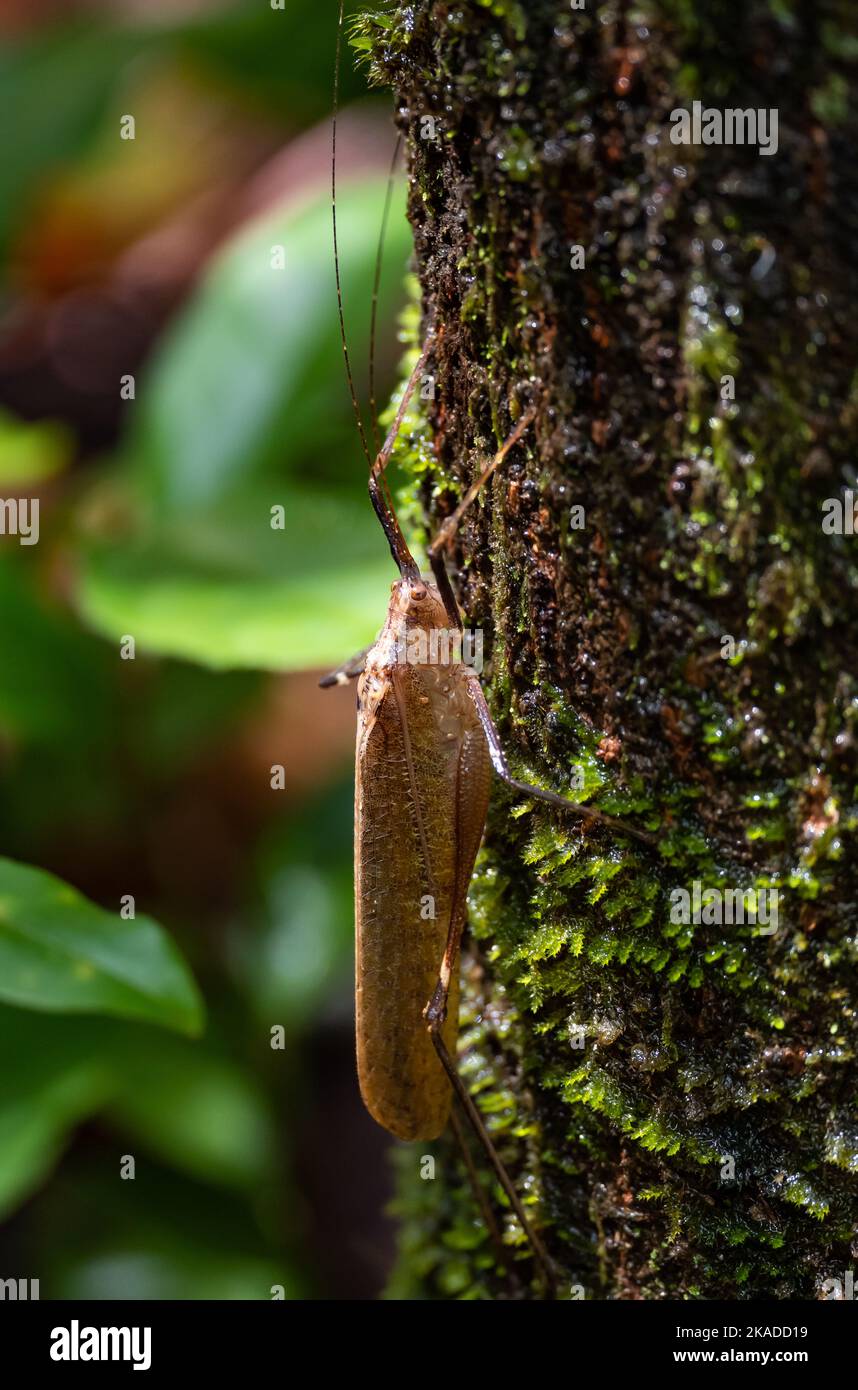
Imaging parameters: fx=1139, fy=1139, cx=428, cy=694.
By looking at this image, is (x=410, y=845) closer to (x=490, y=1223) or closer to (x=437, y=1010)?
(x=437, y=1010)

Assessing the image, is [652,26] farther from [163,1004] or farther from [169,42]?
[169,42]

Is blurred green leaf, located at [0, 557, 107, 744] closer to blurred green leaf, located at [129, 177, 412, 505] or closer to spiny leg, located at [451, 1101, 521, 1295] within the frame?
blurred green leaf, located at [129, 177, 412, 505]

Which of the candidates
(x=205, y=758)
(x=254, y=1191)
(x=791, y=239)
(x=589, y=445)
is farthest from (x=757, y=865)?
(x=205, y=758)

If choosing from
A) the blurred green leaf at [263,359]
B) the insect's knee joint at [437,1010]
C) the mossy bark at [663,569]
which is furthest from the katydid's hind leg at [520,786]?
the blurred green leaf at [263,359]

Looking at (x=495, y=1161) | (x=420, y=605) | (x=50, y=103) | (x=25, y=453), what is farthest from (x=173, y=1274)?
(x=50, y=103)

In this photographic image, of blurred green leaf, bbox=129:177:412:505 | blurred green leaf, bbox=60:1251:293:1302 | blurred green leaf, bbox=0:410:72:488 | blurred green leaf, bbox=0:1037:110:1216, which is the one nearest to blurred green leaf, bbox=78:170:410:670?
blurred green leaf, bbox=129:177:412:505
